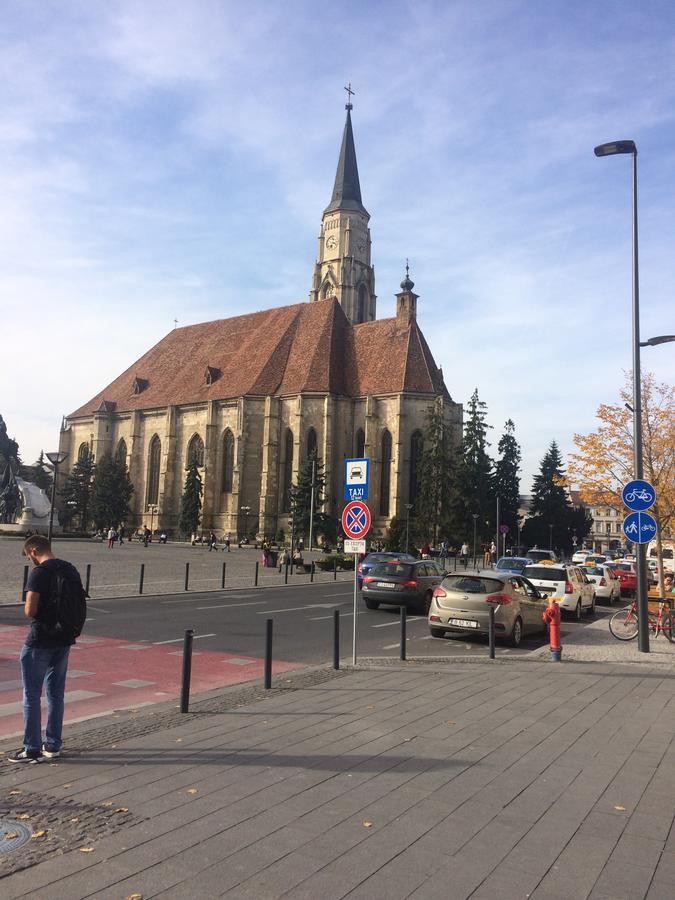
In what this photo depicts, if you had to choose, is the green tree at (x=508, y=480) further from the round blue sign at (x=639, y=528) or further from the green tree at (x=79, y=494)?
A: the round blue sign at (x=639, y=528)

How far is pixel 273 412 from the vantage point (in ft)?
207

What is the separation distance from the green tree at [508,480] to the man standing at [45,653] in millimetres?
74018

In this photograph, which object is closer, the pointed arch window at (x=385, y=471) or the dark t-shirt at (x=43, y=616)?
the dark t-shirt at (x=43, y=616)

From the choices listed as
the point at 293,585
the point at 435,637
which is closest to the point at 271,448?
the point at 293,585

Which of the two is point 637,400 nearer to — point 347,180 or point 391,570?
point 391,570

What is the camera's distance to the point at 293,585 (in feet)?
93.8

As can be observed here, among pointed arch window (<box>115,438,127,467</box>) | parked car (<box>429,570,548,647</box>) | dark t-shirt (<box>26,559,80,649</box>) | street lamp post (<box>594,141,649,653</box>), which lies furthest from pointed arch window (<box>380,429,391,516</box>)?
dark t-shirt (<box>26,559,80,649</box>)

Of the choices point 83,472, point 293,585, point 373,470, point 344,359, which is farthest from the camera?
point 83,472

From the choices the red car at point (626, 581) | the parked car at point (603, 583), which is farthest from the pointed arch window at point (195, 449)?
the parked car at point (603, 583)

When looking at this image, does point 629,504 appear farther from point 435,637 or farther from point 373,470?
point 373,470

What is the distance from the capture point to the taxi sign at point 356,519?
11344mm

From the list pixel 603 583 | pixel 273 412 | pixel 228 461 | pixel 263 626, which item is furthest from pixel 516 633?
pixel 228 461

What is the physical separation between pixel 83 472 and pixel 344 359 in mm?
27963

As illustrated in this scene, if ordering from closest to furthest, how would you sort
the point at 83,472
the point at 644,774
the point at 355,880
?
1. the point at 355,880
2. the point at 644,774
3. the point at 83,472
